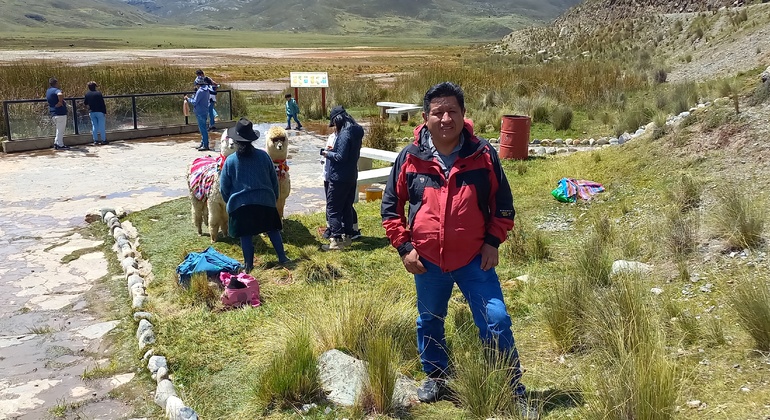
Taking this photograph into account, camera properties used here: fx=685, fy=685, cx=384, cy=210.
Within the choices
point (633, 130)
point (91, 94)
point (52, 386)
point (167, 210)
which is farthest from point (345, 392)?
point (91, 94)

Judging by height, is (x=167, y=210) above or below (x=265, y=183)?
below

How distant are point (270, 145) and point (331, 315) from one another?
3880 mm

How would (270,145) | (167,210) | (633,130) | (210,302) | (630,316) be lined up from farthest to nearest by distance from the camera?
(633,130)
(167,210)
(270,145)
(210,302)
(630,316)

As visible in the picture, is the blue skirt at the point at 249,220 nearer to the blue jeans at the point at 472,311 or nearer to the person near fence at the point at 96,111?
the blue jeans at the point at 472,311

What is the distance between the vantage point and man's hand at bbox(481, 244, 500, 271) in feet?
12.7

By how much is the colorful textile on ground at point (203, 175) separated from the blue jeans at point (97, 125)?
9.01m

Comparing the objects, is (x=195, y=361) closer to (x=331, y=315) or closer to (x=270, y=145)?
(x=331, y=315)

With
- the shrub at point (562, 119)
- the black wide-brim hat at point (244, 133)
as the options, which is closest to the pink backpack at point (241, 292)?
the black wide-brim hat at point (244, 133)

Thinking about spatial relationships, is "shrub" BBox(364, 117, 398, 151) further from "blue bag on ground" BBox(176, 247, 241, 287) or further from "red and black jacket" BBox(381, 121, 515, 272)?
"red and black jacket" BBox(381, 121, 515, 272)

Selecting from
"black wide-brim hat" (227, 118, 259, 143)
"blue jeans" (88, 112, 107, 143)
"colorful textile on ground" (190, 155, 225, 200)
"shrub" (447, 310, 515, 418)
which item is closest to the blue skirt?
"black wide-brim hat" (227, 118, 259, 143)

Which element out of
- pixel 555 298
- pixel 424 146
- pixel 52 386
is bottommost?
pixel 52 386

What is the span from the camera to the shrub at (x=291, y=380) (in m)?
4.35

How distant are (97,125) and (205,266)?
458 inches

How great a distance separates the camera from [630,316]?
435 cm
